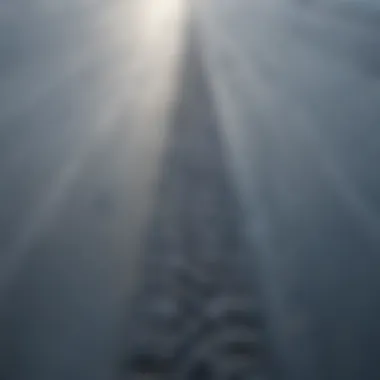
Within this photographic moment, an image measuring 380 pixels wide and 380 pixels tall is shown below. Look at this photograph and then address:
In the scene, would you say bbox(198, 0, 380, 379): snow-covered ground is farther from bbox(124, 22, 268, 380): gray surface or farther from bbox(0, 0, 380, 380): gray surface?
bbox(124, 22, 268, 380): gray surface

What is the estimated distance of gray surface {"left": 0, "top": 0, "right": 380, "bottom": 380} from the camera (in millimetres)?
4012

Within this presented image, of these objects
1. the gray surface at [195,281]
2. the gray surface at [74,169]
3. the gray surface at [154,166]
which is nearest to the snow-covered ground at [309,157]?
the gray surface at [154,166]

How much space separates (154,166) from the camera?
5.19m

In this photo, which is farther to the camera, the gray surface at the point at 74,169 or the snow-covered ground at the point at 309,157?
the snow-covered ground at the point at 309,157

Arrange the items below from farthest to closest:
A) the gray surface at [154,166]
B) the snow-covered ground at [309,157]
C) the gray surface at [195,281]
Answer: the snow-covered ground at [309,157]
the gray surface at [154,166]
the gray surface at [195,281]

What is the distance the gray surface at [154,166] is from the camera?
4012 millimetres

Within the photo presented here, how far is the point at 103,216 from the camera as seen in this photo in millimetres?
4641

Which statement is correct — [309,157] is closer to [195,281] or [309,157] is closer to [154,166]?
[154,166]

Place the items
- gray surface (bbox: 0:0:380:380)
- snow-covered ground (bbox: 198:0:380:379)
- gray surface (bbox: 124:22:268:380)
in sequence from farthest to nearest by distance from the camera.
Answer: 1. snow-covered ground (bbox: 198:0:380:379)
2. gray surface (bbox: 0:0:380:380)
3. gray surface (bbox: 124:22:268:380)

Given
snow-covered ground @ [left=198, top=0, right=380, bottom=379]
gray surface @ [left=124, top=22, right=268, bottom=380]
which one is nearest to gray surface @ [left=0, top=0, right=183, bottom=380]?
gray surface @ [left=124, top=22, right=268, bottom=380]

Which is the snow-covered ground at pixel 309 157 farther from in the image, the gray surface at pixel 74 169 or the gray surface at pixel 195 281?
the gray surface at pixel 74 169

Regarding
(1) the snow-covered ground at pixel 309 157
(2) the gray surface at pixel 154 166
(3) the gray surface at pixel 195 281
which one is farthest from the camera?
(1) the snow-covered ground at pixel 309 157

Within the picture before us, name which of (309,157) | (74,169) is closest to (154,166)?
(74,169)

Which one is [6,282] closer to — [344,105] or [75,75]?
[75,75]
